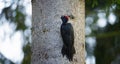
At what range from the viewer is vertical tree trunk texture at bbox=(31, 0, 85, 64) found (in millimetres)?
1560

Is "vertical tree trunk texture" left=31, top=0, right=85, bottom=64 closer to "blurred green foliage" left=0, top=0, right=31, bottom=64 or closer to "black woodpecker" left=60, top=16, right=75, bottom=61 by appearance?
"black woodpecker" left=60, top=16, right=75, bottom=61

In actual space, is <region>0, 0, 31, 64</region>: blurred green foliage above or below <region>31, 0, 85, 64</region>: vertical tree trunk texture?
below

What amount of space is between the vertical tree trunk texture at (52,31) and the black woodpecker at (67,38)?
2cm

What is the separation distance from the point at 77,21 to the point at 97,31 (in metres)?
3.30

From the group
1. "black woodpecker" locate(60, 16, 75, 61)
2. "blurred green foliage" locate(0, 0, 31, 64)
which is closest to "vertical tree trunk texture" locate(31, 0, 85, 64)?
"black woodpecker" locate(60, 16, 75, 61)

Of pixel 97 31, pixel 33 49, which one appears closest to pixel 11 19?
pixel 97 31

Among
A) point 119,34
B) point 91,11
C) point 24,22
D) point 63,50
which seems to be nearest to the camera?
point 63,50

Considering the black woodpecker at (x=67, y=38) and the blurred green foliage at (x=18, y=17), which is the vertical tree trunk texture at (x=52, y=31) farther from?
the blurred green foliage at (x=18, y=17)

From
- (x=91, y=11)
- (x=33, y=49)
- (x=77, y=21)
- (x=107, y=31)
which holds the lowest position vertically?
(x=107, y=31)

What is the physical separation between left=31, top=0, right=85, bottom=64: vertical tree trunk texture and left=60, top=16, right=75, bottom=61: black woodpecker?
2 cm

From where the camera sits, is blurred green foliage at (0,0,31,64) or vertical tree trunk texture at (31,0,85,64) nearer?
vertical tree trunk texture at (31,0,85,64)

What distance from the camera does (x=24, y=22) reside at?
3.85 m

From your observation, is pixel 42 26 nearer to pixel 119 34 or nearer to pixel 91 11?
pixel 91 11

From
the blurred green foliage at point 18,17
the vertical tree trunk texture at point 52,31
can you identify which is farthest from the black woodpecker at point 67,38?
the blurred green foliage at point 18,17
